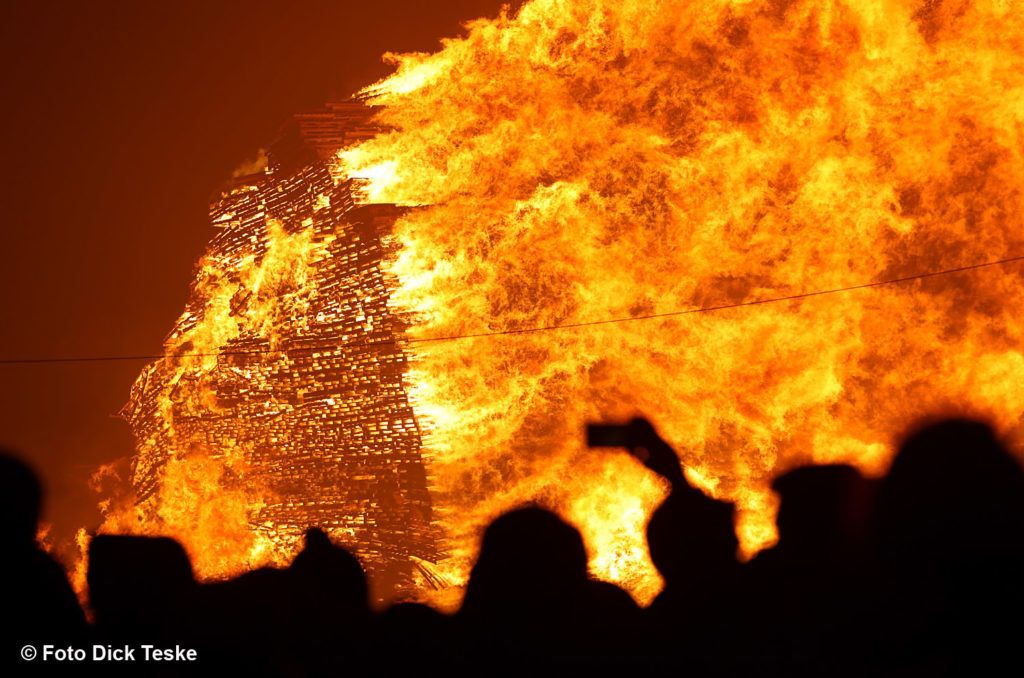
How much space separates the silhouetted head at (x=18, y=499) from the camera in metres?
3.97

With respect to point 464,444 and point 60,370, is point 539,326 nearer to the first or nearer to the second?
point 464,444

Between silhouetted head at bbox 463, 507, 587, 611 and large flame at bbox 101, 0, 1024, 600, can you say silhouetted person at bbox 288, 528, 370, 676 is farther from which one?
silhouetted head at bbox 463, 507, 587, 611

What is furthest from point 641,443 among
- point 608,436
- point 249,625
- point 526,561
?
point 249,625

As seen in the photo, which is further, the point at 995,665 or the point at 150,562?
the point at 150,562

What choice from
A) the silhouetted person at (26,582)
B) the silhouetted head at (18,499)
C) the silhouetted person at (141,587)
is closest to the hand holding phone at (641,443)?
the silhouetted person at (141,587)

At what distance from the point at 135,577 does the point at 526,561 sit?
2619mm

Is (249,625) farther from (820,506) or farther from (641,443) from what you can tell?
(820,506)

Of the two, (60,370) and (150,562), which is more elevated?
(60,370)

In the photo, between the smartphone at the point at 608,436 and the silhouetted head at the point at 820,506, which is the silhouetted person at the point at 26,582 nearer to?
the smartphone at the point at 608,436

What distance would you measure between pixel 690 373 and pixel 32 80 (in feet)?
16.1

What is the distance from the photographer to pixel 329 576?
3.87 m

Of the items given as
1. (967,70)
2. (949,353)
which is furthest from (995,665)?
(967,70)

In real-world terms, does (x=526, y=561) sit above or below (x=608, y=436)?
below

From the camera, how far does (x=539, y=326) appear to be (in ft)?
12.8
